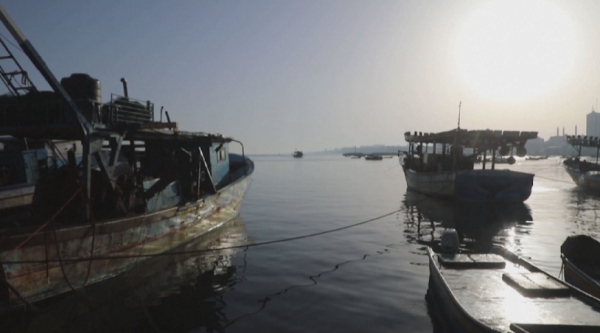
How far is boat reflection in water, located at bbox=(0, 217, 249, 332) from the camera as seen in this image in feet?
28.8

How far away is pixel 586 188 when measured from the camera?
139ft

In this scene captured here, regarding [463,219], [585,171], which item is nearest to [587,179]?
[585,171]

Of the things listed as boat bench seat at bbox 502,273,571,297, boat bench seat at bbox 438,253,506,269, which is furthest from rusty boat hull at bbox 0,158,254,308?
boat bench seat at bbox 502,273,571,297

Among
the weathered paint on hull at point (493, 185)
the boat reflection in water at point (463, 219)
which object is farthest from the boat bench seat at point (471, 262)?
the weathered paint on hull at point (493, 185)

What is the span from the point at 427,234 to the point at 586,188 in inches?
1373

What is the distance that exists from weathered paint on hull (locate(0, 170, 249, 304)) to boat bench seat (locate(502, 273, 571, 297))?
9419 millimetres

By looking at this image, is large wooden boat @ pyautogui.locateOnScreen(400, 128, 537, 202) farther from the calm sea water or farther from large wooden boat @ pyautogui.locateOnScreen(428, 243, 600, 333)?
large wooden boat @ pyautogui.locateOnScreen(428, 243, 600, 333)

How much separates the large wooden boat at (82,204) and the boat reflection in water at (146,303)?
0.41m

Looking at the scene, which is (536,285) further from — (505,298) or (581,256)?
(581,256)

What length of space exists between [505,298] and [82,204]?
11.8m

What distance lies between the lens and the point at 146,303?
33.2ft

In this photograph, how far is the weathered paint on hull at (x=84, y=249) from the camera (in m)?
9.21

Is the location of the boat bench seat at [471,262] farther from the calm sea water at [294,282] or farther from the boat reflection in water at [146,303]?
the boat reflection in water at [146,303]

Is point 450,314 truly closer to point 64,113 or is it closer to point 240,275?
point 240,275
